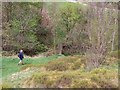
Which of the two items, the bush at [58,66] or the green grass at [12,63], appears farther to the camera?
the green grass at [12,63]

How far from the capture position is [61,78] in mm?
7992

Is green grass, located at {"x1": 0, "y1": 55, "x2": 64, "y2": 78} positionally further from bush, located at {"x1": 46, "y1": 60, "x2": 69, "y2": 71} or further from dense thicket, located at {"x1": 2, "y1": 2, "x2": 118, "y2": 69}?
dense thicket, located at {"x1": 2, "y1": 2, "x2": 118, "y2": 69}

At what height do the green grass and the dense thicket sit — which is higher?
the dense thicket

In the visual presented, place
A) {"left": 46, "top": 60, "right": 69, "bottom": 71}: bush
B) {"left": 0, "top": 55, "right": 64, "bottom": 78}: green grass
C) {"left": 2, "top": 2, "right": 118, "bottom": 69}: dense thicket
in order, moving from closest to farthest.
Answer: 1. {"left": 46, "top": 60, "right": 69, "bottom": 71}: bush
2. {"left": 0, "top": 55, "right": 64, "bottom": 78}: green grass
3. {"left": 2, "top": 2, "right": 118, "bottom": 69}: dense thicket

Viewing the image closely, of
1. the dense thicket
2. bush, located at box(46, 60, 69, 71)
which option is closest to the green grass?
bush, located at box(46, 60, 69, 71)

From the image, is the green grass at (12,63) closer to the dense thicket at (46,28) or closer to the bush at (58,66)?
the bush at (58,66)

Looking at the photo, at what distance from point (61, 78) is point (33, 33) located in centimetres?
1274

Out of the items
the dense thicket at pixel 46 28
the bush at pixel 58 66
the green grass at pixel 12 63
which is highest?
the dense thicket at pixel 46 28

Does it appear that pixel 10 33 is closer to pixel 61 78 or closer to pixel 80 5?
pixel 80 5

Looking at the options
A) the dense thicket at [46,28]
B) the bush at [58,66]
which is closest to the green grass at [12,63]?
the bush at [58,66]

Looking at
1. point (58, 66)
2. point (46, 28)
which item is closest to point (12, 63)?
point (58, 66)

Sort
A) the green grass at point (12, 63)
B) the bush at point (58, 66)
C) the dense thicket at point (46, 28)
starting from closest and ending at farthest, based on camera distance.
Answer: the bush at point (58, 66), the green grass at point (12, 63), the dense thicket at point (46, 28)

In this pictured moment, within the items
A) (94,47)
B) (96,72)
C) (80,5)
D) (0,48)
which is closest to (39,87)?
(96,72)

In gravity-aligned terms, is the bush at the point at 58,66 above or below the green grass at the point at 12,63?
above
